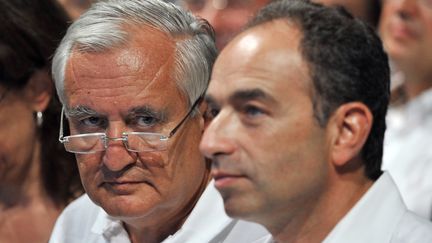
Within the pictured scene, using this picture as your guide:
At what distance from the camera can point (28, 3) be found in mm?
4551

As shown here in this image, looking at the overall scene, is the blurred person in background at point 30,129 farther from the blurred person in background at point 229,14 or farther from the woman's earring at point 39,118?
the blurred person in background at point 229,14

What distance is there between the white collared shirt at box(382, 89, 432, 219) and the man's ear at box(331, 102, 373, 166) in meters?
2.45

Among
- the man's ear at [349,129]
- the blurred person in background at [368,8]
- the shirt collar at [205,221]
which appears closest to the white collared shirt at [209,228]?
the shirt collar at [205,221]

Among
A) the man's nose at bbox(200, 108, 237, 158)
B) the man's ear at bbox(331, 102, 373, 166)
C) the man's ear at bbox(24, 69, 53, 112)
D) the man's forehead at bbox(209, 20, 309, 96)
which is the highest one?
the man's forehead at bbox(209, 20, 309, 96)

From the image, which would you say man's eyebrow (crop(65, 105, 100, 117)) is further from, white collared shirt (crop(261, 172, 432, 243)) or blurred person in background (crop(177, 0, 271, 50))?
blurred person in background (crop(177, 0, 271, 50))

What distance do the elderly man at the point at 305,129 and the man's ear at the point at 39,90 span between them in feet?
5.47

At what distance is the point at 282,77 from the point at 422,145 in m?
3.04

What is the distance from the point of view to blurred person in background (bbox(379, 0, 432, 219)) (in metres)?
5.47

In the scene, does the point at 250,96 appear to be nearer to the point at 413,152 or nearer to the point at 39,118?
the point at 39,118

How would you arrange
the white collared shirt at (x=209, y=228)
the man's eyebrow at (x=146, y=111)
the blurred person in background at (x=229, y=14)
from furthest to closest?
the blurred person in background at (x=229, y=14) → the white collared shirt at (x=209, y=228) → the man's eyebrow at (x=146, y=111)

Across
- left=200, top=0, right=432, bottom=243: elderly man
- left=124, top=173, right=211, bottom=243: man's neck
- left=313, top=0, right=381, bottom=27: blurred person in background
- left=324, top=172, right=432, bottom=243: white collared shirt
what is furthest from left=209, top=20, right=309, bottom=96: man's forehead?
left=313, top=0, right=381, bottom=27: blurred person in background

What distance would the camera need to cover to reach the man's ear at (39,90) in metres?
4.54

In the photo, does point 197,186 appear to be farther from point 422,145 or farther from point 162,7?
point 422,145

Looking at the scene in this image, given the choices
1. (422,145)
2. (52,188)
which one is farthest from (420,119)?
(52,188)
